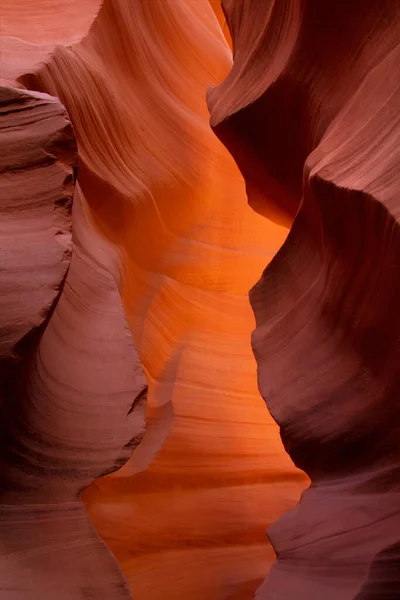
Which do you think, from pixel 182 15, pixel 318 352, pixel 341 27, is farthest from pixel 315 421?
pixel 182 15

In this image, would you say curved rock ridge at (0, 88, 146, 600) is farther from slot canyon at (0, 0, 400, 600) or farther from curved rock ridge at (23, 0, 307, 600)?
curved rock ridge at (23, 0, 307, 600)

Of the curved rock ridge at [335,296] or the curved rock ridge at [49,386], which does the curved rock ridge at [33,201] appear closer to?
the curved rock ridge at [49,386]

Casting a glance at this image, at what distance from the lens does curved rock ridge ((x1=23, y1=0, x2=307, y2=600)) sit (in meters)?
1.34

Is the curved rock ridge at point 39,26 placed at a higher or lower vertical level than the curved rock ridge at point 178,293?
higher

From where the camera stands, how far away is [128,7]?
153 cm

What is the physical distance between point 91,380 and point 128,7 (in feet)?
2.79

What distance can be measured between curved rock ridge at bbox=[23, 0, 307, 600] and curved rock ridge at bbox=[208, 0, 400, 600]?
308mm

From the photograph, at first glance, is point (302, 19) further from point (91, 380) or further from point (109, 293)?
point (91, 380)

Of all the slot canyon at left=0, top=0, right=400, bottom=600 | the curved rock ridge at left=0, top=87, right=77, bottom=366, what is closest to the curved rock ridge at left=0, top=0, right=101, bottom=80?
the slot canyon at left=0, top=0, right=400, bottom=600

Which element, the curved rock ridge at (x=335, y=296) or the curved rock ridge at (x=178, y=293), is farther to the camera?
the curved rock ridge at (x=178, y=293)

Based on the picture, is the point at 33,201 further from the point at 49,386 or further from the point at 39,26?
the point at 39,26

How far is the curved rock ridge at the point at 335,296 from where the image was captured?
34.4 inches

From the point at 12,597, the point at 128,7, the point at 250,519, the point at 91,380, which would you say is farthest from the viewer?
the point at 128,7

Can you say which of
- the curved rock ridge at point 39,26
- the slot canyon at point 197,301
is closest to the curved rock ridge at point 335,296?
the slot canyon at point 197,301
